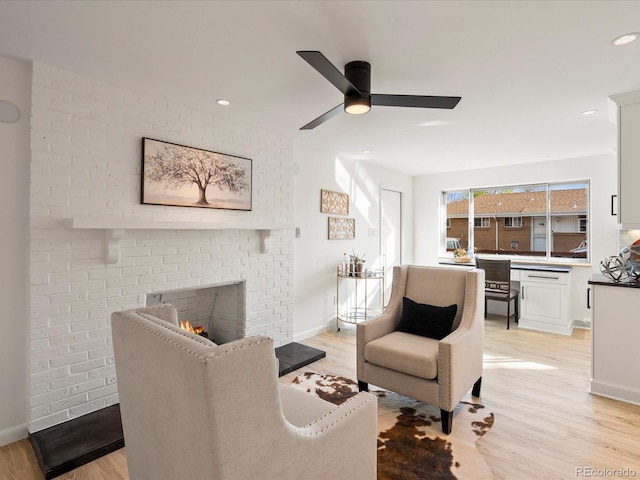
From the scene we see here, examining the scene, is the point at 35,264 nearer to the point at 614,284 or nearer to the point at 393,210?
the point at 614,284

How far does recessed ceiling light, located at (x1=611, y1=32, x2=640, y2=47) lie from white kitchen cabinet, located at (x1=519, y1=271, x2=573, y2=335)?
3334 millimetres

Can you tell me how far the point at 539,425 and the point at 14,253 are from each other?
11.7ft

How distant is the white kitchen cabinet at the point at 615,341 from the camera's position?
2.67 m

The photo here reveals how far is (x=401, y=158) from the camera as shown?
196 inches

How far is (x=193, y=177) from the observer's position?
3.02 m

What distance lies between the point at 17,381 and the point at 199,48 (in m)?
2.35

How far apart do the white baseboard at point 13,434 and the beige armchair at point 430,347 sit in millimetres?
2221

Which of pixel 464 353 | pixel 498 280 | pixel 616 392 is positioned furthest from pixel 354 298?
pixel 616 392

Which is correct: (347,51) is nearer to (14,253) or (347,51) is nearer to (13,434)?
(14,253)

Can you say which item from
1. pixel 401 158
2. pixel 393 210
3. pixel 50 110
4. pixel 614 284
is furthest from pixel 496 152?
pixel 50 110

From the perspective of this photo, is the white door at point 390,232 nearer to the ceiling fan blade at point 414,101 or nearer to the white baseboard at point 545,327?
the white baseboard at point 545,327

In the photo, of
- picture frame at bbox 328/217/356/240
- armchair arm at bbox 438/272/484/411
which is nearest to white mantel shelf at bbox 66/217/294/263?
picture frame at bbox 328/217/356/240

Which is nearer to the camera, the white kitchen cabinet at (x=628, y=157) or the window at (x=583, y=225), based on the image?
the white kitchen cabinet at (x=628, y=157)

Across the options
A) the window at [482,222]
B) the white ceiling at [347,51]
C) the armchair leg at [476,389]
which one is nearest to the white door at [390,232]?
the window at [482,222]
